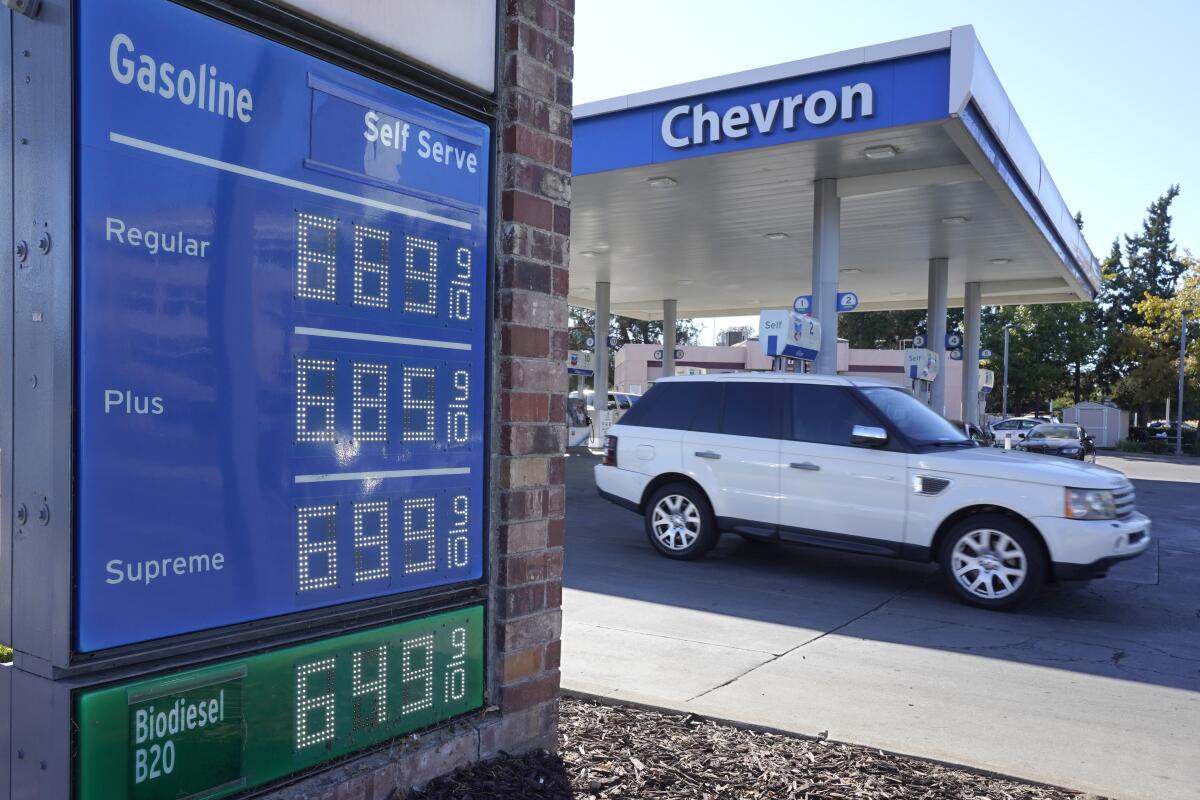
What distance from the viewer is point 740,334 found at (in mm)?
65000

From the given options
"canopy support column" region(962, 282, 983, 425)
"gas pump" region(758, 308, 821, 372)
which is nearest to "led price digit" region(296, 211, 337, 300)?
"gas pump" region(758, 308, 821, 372)

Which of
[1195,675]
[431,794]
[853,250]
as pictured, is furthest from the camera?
[853,250]

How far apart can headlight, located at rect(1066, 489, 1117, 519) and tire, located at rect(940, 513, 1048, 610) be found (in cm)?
41

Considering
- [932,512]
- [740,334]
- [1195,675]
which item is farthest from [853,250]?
[740,334]

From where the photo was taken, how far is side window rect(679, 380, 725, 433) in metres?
10.2

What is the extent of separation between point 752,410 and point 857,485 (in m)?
1.45

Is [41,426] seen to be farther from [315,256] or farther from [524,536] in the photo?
[524,536]

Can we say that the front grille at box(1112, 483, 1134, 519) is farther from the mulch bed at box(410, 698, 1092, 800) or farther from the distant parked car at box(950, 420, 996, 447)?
the mulch bed at box(410, 698, 1092, 800)

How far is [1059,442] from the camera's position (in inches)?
1101

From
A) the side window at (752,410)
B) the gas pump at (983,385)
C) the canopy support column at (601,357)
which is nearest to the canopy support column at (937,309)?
the gas pump at (983,385)

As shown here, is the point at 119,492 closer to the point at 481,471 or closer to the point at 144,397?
the point at 144,397

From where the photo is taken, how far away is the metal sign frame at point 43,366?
7.79ft

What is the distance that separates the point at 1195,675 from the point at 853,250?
17388 mm

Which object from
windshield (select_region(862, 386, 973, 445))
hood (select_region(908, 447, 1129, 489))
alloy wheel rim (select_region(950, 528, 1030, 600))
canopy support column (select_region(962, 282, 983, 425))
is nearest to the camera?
hood (select_region(908, 447, 1129, 489))
